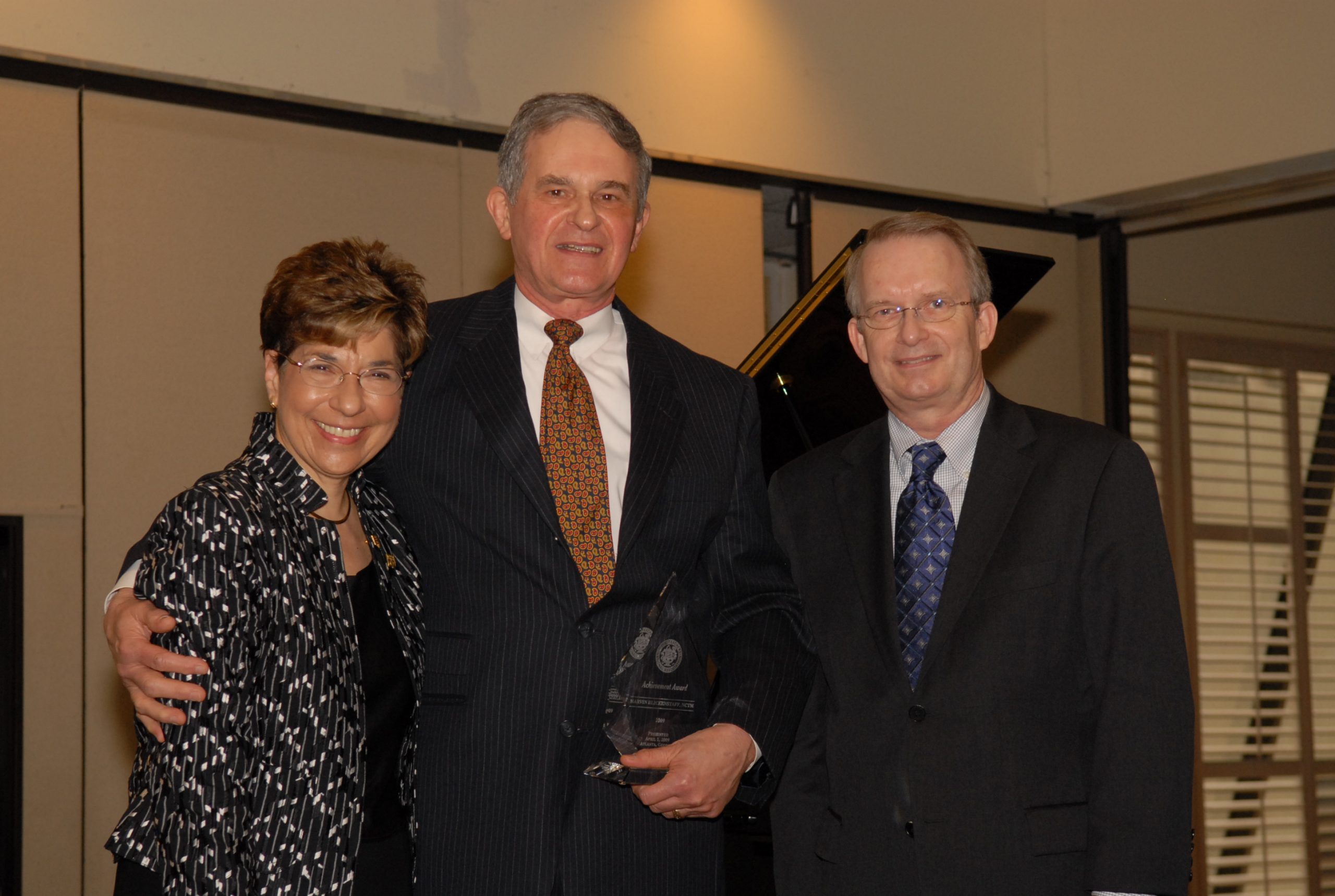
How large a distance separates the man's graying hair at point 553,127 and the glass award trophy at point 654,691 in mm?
852

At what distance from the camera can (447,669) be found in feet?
7.81

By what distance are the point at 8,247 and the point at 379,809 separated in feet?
8.87

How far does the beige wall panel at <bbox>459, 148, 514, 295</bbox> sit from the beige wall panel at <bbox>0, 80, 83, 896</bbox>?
1.36m

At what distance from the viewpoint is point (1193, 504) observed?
670cm

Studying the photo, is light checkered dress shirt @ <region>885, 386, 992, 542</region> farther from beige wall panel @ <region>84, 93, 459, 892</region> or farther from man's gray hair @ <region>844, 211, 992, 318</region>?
beige wall panel @ <region>84, 93, 459, 892</region>

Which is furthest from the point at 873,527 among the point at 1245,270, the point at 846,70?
the point at 1245,270

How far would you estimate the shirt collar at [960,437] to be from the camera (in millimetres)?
2617

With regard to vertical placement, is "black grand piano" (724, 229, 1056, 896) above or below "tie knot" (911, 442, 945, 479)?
above

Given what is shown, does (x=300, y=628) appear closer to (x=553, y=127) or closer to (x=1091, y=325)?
(x=553, y=127)

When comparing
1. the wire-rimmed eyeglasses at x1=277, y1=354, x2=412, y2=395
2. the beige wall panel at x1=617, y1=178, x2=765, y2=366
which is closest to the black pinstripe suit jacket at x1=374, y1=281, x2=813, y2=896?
the wire-rimmed eyeglasses at x1=277, y1=354, x2=412, y2=395

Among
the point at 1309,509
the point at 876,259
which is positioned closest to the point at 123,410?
the point at 876,259

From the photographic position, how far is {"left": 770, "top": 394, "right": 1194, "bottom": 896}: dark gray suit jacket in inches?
91.0

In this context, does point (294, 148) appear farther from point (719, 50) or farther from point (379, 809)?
point (379, 809)

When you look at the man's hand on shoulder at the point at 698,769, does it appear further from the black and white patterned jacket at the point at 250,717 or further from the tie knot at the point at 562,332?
the tie knot at the point at 562,332
